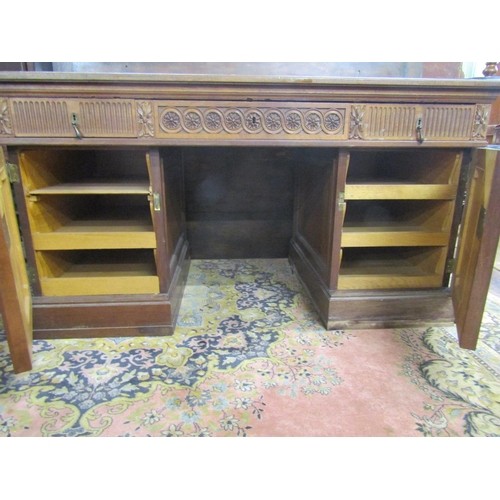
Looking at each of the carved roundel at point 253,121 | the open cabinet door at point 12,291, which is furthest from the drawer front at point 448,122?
the open cabinet door at point 12,291

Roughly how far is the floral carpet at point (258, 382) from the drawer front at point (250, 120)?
0.76 metres

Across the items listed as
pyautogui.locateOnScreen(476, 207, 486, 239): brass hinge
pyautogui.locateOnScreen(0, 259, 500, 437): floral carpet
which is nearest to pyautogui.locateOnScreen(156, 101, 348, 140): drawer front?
pyautogui.locateOnScreen(476, 207, 486, 239): brass hinge

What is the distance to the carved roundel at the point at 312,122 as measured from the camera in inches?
47.8

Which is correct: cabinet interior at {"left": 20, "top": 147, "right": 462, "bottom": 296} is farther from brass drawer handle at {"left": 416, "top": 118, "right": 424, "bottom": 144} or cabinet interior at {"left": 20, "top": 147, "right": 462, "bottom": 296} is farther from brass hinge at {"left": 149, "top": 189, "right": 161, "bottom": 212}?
brass drawer handle at {"left": 416, "top": 118, "right": 424, "bottom": 144}

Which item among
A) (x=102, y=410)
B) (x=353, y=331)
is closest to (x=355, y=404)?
(x=353, y=331)

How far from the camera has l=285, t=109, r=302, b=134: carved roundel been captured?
47.7 inches

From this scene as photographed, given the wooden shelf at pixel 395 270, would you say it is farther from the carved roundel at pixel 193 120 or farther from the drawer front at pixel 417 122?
the carved roundel at pixel 193 120

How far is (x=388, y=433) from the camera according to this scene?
935mm

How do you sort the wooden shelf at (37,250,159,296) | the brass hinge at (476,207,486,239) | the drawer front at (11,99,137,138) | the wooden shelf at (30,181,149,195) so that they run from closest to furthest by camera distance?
the brass hinge at (476,207,486,239) → the drawer front at (11,99,137,138) → the wooden shelf at (30,181,149,195) → the wooden shelf at (37,250,159,296)

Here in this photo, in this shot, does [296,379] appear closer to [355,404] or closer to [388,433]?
[355,404]

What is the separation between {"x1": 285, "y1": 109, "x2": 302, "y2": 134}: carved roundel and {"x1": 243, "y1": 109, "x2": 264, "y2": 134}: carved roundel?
88 mm

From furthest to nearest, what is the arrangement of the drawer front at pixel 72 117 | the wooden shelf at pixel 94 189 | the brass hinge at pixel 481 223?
the wooden shelf at pixel 94 189
the drawer front at pixel 72 117
the brass hinge at pixel 481 223

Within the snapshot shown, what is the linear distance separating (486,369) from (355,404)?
1.71ft

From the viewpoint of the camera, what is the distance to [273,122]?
122cm
